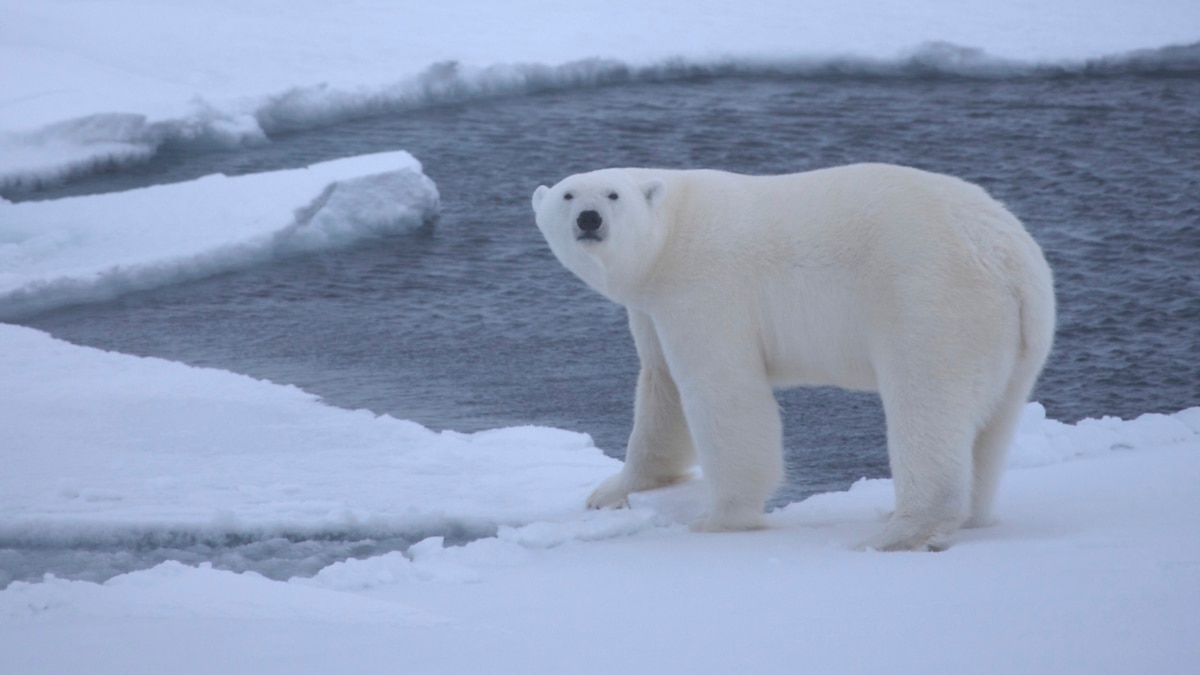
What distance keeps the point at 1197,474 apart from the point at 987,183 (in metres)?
6.50

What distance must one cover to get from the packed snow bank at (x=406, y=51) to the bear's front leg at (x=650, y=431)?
24.7 feet

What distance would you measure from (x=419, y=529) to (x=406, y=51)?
10.3 metres

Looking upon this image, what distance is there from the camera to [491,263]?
8906mm

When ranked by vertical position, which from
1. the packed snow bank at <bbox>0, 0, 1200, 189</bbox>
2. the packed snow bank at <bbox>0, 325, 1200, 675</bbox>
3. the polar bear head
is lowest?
the packed snow bank at <bbox>0, 325, 1200, 675</bbox>

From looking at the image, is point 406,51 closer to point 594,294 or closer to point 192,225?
point 192,225

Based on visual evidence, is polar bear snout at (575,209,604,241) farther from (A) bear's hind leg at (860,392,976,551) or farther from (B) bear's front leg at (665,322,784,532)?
(A) bear's hind leg at (860,392,976,551)

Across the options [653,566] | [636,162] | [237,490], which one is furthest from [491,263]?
[653,566]

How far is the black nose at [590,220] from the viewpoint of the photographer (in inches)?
146

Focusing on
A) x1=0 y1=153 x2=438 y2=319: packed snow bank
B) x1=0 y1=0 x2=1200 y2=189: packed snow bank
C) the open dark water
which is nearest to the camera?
the open dark water

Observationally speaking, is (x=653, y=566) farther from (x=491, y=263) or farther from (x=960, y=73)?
(x=960, y=73)

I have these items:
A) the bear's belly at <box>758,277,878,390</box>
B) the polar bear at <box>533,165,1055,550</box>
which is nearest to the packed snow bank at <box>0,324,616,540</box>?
the polar bear at <box>533,165,1055,550</box>

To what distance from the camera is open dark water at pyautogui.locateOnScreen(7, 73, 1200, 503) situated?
6367 mm

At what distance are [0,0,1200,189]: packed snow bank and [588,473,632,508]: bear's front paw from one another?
7524mm

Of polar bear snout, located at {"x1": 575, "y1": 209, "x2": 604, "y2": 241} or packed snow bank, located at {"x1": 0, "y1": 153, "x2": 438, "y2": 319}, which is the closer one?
polar bear snout, located at {"x1": 575, "y1": 209, "x2": 604, "y2": 241}
